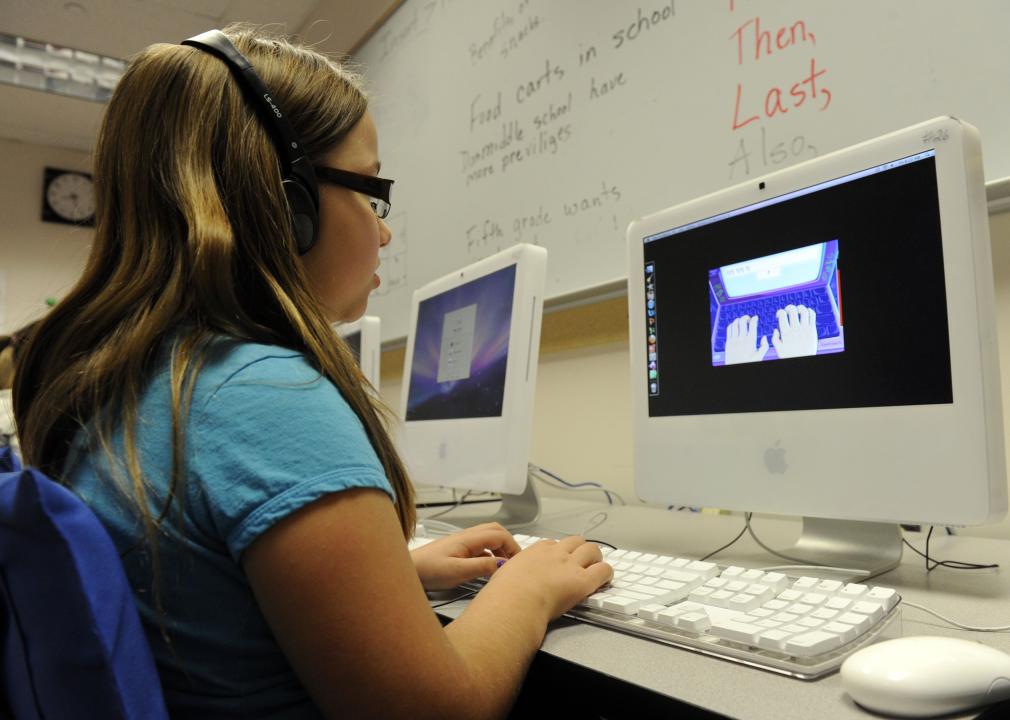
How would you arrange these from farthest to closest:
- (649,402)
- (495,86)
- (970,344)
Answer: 1. (495,86)
2. (649,402)
3. (970,344)

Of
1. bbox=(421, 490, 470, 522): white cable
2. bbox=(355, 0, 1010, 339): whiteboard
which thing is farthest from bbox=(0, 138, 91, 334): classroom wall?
bbox=(421, 490, 470, 522): white cable

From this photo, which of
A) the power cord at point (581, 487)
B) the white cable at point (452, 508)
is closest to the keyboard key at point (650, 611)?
the white cable at point (452, 508)

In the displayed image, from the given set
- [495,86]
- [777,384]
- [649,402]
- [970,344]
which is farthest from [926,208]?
[495,86]

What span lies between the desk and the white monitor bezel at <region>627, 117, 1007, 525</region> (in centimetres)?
8

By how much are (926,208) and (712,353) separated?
0.31m

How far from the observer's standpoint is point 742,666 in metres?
0.53

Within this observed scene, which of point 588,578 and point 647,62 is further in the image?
point 647,62

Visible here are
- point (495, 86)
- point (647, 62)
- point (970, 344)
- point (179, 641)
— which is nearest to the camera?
point (179, 641)

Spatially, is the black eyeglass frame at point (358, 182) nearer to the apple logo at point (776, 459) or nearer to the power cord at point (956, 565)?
the apple logo at point (776, 459)

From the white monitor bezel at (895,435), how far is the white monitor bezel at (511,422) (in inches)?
10.2

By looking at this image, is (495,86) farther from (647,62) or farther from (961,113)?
(961,113)

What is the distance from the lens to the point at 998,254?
112cm

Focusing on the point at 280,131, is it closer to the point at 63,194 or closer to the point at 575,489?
the point at 575,489

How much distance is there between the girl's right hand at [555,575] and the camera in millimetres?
651
